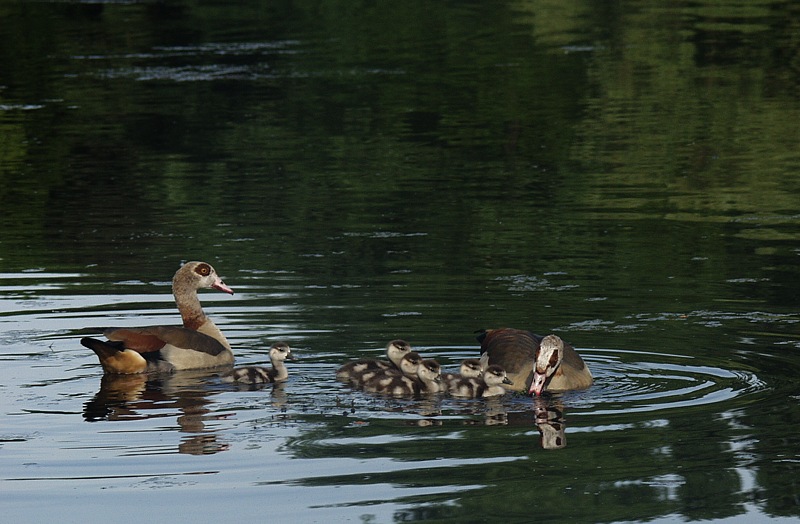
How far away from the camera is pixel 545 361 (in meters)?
12.1

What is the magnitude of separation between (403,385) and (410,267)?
541cm

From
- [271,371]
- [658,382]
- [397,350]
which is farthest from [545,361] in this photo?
[271,371]

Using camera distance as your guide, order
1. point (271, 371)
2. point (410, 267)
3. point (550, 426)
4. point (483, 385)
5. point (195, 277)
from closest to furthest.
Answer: point (550, 426) < point (483, 385) < point (271, 371) < point (195, 277) < point (410, 267)

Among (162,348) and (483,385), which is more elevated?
(162,348)

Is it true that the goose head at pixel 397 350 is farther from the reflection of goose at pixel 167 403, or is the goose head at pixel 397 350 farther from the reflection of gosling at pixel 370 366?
the reflection of goose at pixel 167 403

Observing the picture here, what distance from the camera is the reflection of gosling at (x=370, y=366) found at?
1244cm

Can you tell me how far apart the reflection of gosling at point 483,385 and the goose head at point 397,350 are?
0.60 m

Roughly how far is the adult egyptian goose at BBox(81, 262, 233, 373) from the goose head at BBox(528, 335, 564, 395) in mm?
3068

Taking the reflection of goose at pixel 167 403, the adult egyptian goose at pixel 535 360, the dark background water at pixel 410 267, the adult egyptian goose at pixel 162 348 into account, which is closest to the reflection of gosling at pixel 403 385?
the dark background water at pixel 410 267

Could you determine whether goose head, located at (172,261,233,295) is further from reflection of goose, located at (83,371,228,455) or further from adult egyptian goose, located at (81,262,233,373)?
reflection of goose, located at (83,371,228,455)

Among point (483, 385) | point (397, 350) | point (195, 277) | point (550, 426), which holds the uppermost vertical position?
point (195, 277)

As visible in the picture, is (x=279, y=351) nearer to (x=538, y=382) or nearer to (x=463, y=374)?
(x=463, y=374)

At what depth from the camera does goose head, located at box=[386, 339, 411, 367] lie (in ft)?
41.8

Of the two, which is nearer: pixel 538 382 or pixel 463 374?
pixel 538 382
